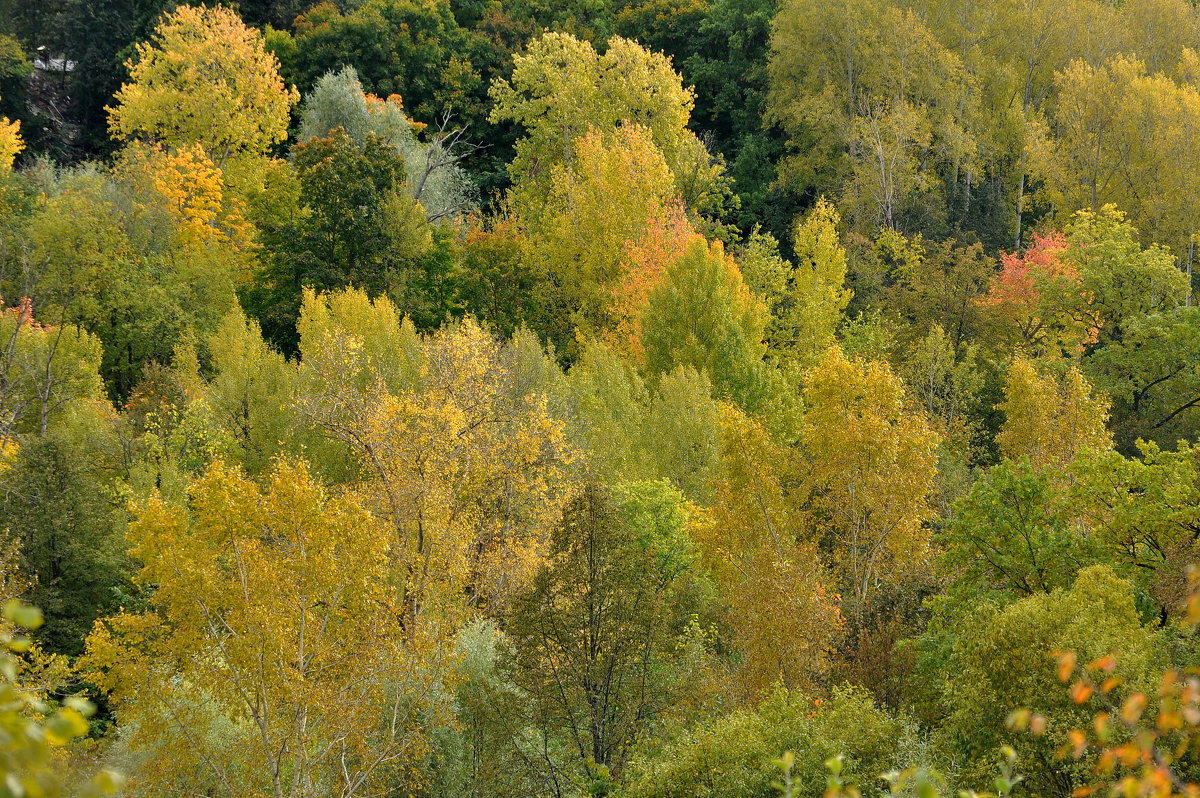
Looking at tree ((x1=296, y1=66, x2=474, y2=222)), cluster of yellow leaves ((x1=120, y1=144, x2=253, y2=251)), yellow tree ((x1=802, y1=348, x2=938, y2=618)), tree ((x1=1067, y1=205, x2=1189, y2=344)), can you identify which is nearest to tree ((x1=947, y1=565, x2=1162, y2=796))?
yellow tree ((x1=802, y1=348, x2=938, y2=618))

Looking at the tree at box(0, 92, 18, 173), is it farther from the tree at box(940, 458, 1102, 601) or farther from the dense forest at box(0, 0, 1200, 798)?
the tree at box(940, 458, 1102, 601)

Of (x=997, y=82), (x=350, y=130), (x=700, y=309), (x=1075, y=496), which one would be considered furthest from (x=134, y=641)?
(x=997, y=82)

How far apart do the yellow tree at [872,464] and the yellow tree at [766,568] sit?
981mm

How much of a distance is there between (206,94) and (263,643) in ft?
150

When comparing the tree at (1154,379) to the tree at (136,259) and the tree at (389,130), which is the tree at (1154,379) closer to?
the tree at (389,130)

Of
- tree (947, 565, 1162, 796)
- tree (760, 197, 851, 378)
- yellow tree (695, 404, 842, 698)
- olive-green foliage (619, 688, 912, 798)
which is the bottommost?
tree (760, 197, 851, 378)

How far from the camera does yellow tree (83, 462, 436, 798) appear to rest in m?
19.4

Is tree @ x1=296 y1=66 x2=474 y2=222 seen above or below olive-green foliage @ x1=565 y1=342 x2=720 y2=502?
above

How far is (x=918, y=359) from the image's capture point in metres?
45.5

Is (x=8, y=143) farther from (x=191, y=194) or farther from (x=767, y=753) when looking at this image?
(x=767, y=753)

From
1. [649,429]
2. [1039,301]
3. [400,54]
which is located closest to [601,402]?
[649,429]

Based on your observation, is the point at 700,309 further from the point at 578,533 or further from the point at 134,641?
the point at 134,641

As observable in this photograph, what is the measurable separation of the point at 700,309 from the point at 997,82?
27303mm

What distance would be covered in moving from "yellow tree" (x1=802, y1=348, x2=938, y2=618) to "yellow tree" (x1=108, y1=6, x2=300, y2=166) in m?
40.4
